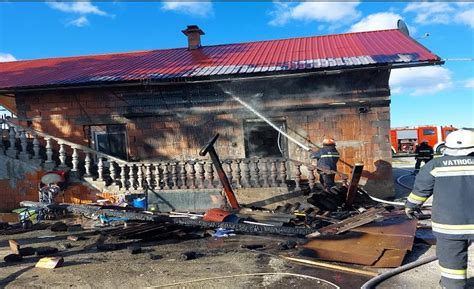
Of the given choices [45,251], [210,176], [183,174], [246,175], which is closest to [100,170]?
[183,174]

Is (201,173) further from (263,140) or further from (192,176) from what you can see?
(263,140)

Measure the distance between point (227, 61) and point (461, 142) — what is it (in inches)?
362

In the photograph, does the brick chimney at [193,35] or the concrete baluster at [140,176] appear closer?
the concrete baluster at [140,176]

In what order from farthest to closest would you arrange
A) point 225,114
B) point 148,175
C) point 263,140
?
point 263,140 < point 225,114 < point 148,175

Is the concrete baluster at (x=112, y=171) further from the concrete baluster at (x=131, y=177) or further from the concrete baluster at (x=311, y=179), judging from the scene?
the concrete baluster at (x=311, y=179)

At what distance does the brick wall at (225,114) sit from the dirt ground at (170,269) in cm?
497

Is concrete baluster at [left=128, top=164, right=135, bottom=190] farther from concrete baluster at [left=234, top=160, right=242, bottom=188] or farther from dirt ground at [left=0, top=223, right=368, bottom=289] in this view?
dirt ground at [left=0, top=223, right=368, bottom=289]

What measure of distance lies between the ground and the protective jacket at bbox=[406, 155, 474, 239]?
36.0 inches

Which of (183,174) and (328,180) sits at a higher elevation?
(183,174)

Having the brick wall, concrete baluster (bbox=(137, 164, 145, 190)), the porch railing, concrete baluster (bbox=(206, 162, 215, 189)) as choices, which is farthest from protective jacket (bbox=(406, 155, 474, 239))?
concrete baluster (bbox=(137, 164, 145, 190))

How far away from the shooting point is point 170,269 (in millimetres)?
5090

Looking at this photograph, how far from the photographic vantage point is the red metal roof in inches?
412

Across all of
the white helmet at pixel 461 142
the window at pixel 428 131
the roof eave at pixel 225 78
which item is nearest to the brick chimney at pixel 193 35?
the roof eave at pixel 225 78

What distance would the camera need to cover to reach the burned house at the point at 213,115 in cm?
1002
